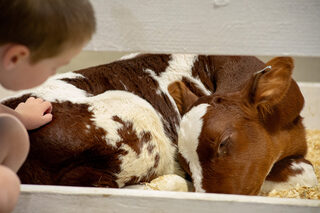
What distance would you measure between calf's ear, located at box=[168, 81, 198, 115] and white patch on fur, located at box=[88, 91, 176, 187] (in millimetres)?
163

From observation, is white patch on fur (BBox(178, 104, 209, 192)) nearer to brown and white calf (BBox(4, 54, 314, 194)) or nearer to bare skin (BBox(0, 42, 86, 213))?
brown and white calf (BBox(4, 54, 314, 194))

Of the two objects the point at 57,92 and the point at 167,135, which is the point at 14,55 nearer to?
the point at 57,92

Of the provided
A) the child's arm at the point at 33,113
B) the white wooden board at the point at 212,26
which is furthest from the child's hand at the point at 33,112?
the white wooden board at the point at 212,26

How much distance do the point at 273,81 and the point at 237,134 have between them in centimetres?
28

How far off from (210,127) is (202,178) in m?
0.23

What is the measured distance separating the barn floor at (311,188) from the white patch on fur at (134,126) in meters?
0.55

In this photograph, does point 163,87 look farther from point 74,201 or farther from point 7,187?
point 7,187

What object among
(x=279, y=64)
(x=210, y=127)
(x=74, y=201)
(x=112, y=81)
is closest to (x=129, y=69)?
(x=112, y=81)

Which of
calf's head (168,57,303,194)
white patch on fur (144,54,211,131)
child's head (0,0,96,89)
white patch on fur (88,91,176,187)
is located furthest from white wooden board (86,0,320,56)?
white patch on fur (144,54,211,131)

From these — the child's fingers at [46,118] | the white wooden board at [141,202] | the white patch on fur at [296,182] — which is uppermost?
the white wooden board at [141,202]

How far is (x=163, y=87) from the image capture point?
7.15 ft

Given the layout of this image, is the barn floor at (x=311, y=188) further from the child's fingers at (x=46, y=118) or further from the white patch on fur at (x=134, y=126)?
the child's fingers at (x=46, y=118)

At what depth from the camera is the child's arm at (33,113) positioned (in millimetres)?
1289

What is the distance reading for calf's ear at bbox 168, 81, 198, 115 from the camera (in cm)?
202
